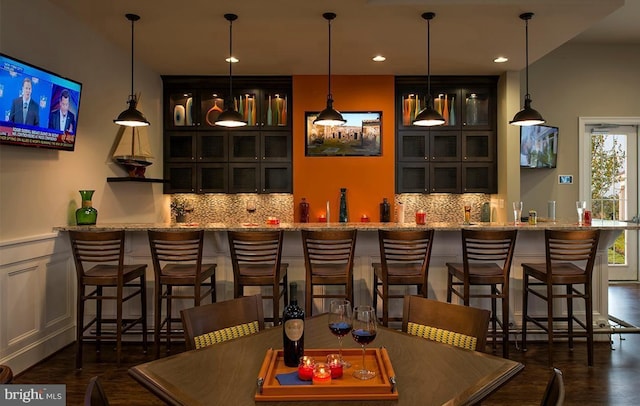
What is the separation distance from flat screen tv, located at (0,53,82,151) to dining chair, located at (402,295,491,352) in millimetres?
2964

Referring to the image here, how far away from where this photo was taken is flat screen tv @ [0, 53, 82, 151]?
3.02m

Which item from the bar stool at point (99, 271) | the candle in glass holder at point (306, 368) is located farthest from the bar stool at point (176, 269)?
the candle in glass holder at point (306, 368)

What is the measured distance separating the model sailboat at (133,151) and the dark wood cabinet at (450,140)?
3.24 metres

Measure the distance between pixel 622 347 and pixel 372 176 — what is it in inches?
129

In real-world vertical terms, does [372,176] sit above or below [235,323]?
above

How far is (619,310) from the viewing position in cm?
Result: 499

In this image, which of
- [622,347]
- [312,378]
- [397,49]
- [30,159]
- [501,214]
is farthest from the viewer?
[501,214]

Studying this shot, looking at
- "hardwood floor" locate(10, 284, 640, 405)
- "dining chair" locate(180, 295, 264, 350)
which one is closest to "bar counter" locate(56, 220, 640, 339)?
"hardwood floor" locate(10, 284, 640, 405)

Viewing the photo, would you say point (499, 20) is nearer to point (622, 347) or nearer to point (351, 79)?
point (351, 79)

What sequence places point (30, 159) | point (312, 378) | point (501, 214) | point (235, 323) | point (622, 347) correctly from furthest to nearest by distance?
point (501, 214) → point (622, 347) → point (30, 159) → point (235, 323) → point (312, 378)

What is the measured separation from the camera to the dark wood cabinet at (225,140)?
237 inches

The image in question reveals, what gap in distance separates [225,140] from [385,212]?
2.40 m

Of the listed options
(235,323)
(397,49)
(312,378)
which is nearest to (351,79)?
(397,49)

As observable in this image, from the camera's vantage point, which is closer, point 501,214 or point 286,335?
point 286,335
